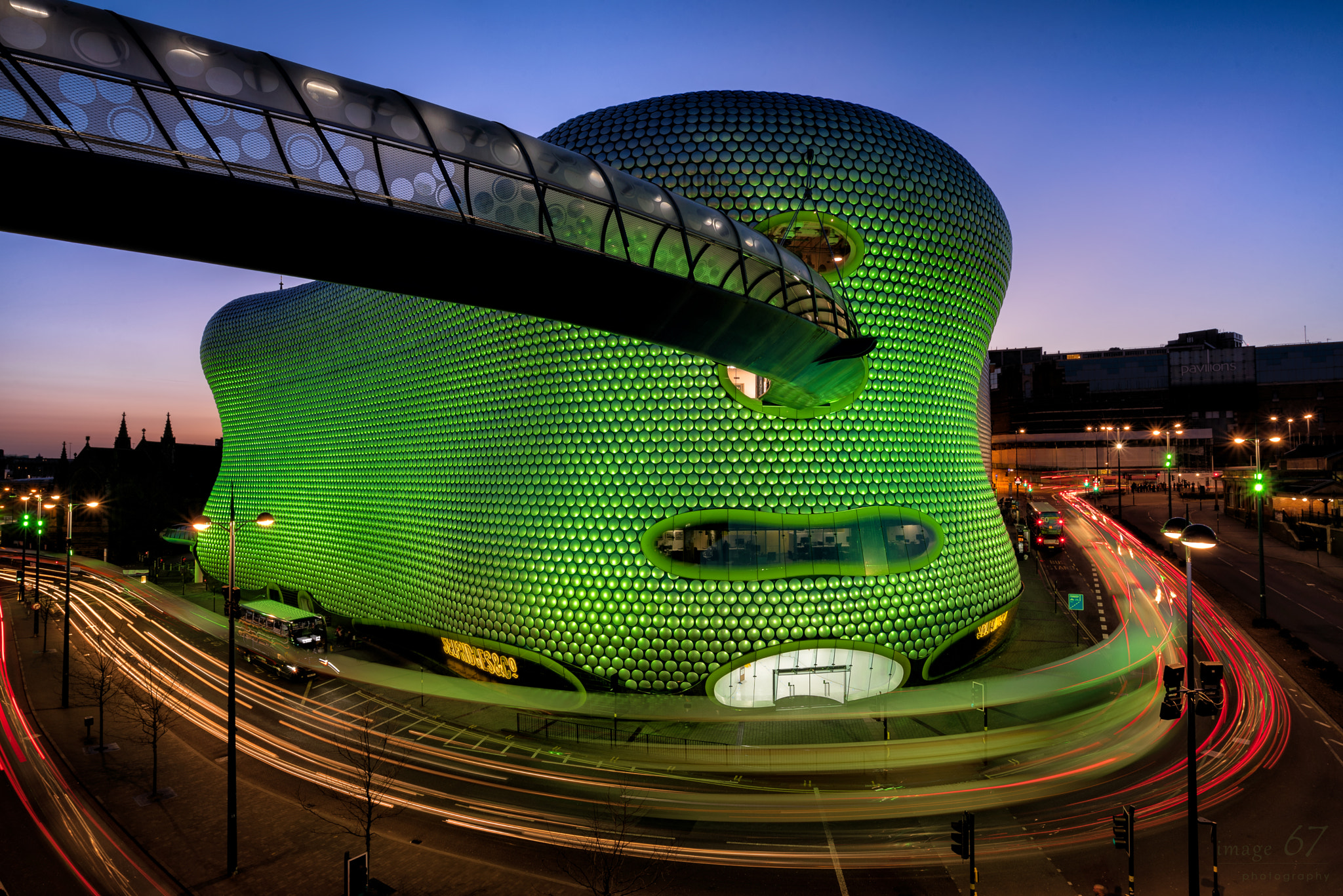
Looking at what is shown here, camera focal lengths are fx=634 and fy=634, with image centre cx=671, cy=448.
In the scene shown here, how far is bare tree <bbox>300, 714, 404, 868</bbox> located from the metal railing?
30.4ft

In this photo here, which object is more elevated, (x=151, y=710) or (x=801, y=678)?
(x=151, y=710)

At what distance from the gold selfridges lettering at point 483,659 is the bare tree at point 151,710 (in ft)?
24.7

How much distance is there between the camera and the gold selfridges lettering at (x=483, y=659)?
1981cm

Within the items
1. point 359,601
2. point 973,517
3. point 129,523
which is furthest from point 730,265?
point 129,523

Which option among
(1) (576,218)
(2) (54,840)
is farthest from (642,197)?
(2) (54,840)

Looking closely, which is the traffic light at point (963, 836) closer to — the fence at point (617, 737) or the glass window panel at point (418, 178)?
the fence at point (617, 737)

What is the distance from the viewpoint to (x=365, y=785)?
12.2 meters

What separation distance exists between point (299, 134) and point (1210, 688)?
43.8 ft

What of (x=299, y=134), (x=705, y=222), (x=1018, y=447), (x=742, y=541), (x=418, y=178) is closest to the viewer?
(x=299, y=134)

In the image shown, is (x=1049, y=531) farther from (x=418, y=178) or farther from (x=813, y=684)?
(x=418, y=178)

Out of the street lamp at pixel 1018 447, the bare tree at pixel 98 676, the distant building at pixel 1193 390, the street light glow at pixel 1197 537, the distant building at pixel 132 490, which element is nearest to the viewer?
the street light glow at pixel 1197 537

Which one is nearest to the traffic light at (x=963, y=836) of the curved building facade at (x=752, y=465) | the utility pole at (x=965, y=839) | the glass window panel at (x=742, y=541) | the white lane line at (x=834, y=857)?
the utility pole at (x=965, y=839)

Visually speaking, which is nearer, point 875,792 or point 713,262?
point 713,262

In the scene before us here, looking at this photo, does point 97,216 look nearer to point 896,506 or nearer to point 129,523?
point 896,506
